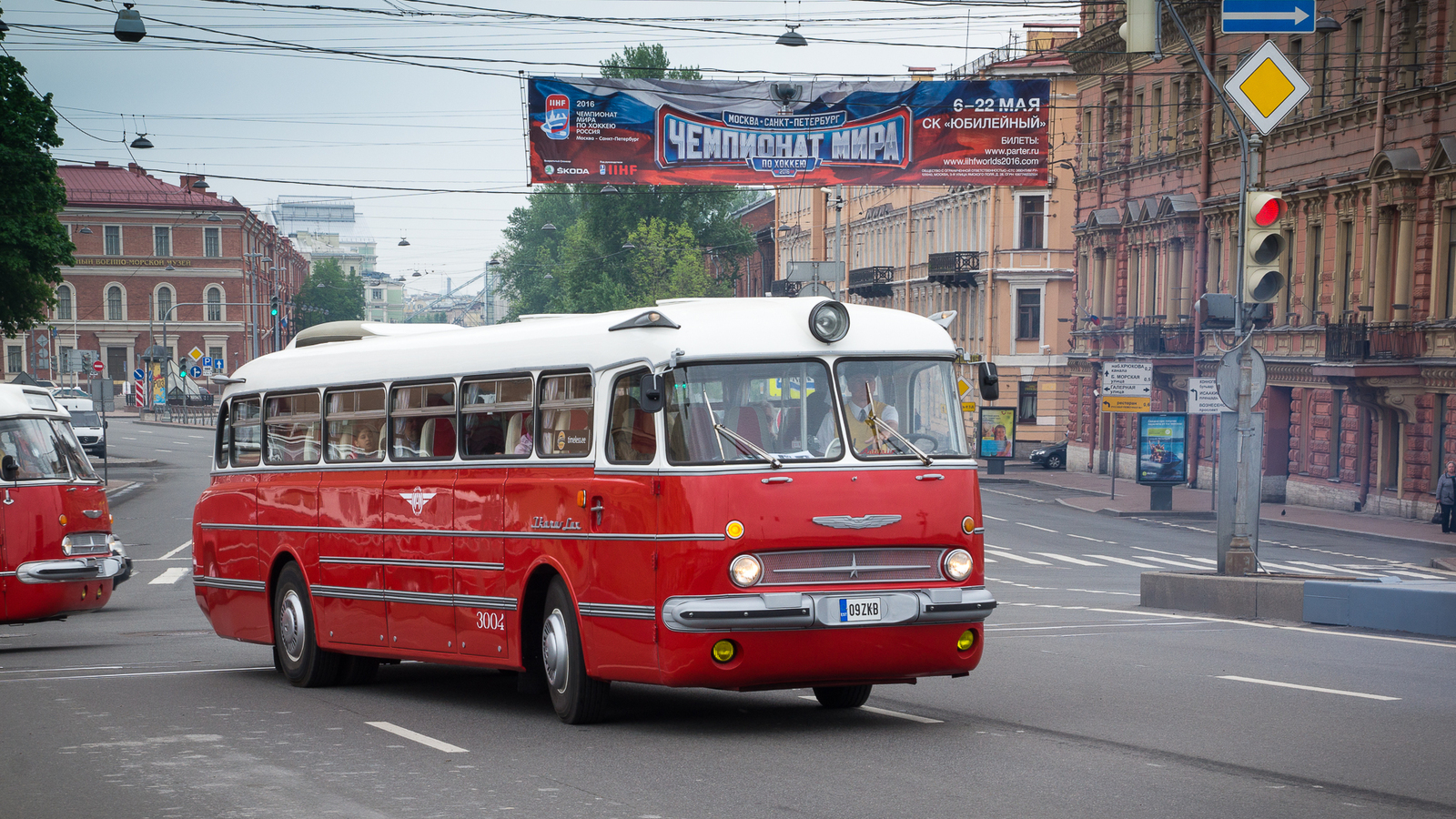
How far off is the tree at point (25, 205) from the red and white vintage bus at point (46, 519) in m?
28.6

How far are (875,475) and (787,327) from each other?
1.02 m

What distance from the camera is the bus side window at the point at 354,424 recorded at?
43.8ft

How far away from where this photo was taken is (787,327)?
1045 centimetres

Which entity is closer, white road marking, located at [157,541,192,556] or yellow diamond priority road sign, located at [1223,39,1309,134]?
yellow diamond priority road sign, located at [1223,39,1309,134]

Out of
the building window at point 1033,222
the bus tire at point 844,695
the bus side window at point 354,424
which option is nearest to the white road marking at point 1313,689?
the bus tire at point 844,695

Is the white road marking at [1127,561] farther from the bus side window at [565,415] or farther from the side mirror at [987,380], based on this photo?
the bus side window at [565,415]

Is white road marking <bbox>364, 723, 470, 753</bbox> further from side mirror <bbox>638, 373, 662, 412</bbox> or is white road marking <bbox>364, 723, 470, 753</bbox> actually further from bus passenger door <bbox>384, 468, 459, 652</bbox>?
side mirror <bbox>638, 373, 662, 412</bbox>

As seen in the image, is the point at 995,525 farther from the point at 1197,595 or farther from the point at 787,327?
the point at 787,327

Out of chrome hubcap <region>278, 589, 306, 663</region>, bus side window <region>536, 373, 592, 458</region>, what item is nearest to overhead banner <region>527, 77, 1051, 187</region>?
chrome hubcap <region>278, 589, 306, 663</region>

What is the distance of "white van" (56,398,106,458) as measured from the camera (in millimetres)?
58750

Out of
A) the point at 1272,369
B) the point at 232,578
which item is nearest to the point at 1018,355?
the point at 1272,369

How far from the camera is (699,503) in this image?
992 cm

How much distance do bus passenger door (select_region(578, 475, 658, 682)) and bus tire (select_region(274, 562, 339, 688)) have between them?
423cm

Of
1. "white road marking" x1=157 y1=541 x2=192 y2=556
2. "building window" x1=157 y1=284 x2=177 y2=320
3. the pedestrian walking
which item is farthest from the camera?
"building window" x1=157 y1=284 x2=177 y2=320
